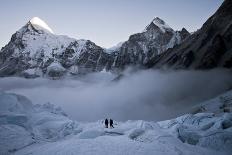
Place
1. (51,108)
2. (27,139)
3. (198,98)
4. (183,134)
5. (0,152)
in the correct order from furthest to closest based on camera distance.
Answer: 1. (198,98)
2. (51,108)
3. (27,139)
4. (183,134)
5. (0,152)

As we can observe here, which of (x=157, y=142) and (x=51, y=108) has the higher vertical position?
(x=51, y=108)

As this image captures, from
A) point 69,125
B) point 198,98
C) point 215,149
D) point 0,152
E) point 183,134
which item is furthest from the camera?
point 198,98

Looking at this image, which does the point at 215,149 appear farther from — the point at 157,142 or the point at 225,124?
the point at 225,124

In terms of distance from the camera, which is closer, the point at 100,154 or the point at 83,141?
the point at 100,154

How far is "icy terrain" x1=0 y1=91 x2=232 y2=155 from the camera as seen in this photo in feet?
112

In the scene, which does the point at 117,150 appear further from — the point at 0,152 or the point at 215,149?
the point at 0,152

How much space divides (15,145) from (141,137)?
55.4 feet

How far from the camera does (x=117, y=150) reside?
33.2m

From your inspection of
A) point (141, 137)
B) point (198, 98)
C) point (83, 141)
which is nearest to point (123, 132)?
point (141, 137)

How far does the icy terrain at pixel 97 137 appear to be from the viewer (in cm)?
3419

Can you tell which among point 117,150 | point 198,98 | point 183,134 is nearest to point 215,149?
point 183,134

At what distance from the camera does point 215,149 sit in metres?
35.5

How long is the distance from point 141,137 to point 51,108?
3789cm

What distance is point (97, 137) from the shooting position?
40.0 meters
